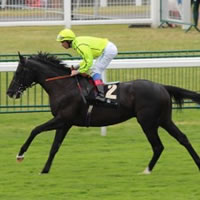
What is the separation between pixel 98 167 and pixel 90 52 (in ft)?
4.29

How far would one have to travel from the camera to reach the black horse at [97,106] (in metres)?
11.4

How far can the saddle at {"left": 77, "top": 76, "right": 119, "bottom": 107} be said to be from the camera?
11539 mm

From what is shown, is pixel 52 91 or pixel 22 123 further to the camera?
pixel 22 123

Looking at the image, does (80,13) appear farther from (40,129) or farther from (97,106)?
(40,129)

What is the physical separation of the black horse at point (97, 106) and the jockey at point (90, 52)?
17 centimetres

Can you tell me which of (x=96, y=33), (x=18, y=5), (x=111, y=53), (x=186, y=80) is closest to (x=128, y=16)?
(x=96, y=33)

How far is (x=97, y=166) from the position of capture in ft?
39.0

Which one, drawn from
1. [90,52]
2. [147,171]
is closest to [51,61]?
[90,52]

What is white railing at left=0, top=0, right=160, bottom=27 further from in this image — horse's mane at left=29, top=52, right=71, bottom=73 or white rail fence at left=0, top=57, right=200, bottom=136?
horse's mane at left=29, top=52, right=71, bottom=73

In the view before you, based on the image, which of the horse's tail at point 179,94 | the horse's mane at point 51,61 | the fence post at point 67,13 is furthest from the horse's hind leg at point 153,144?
the fence post at point 67,13

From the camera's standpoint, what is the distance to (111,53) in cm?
1179

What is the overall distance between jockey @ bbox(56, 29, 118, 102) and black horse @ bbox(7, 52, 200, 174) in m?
0.17

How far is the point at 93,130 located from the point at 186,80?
5.22 ft

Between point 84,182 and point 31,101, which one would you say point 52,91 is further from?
point 31,101
